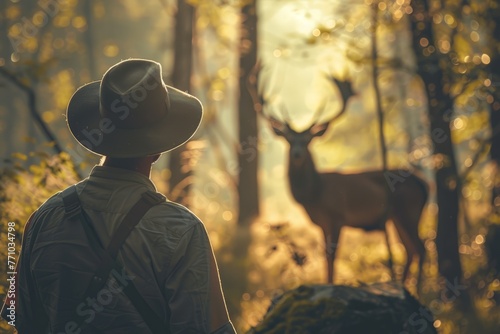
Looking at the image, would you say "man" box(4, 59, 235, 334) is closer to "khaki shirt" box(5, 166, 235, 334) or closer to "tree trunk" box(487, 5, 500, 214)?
"khaki shirt" box(5, 166, 235, 334)

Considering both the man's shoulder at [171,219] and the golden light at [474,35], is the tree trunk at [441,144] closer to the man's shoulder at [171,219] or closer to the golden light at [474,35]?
the golden light at [474,35]

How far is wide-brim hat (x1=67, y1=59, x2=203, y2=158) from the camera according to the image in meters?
3.14

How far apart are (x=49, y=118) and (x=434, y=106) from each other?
17592 mm

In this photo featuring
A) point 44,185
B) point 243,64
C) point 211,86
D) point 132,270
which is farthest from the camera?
point 211,86

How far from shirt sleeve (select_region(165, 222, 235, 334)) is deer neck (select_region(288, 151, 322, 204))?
307 inches

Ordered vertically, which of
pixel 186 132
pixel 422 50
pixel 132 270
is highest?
pixel 422 50

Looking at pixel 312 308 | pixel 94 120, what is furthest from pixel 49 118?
pixel 94 120

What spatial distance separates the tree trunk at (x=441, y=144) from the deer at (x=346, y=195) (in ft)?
4.11

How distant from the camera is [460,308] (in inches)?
341

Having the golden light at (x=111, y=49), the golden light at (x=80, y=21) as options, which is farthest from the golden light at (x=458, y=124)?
the golden light at (x=80, y=21)

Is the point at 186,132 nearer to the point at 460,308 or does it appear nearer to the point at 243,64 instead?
the point at 460,308

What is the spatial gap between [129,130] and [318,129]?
768cm

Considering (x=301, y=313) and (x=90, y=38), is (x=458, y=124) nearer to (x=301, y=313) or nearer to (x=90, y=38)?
(x=301, y=313)

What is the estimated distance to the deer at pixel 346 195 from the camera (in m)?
10.7
